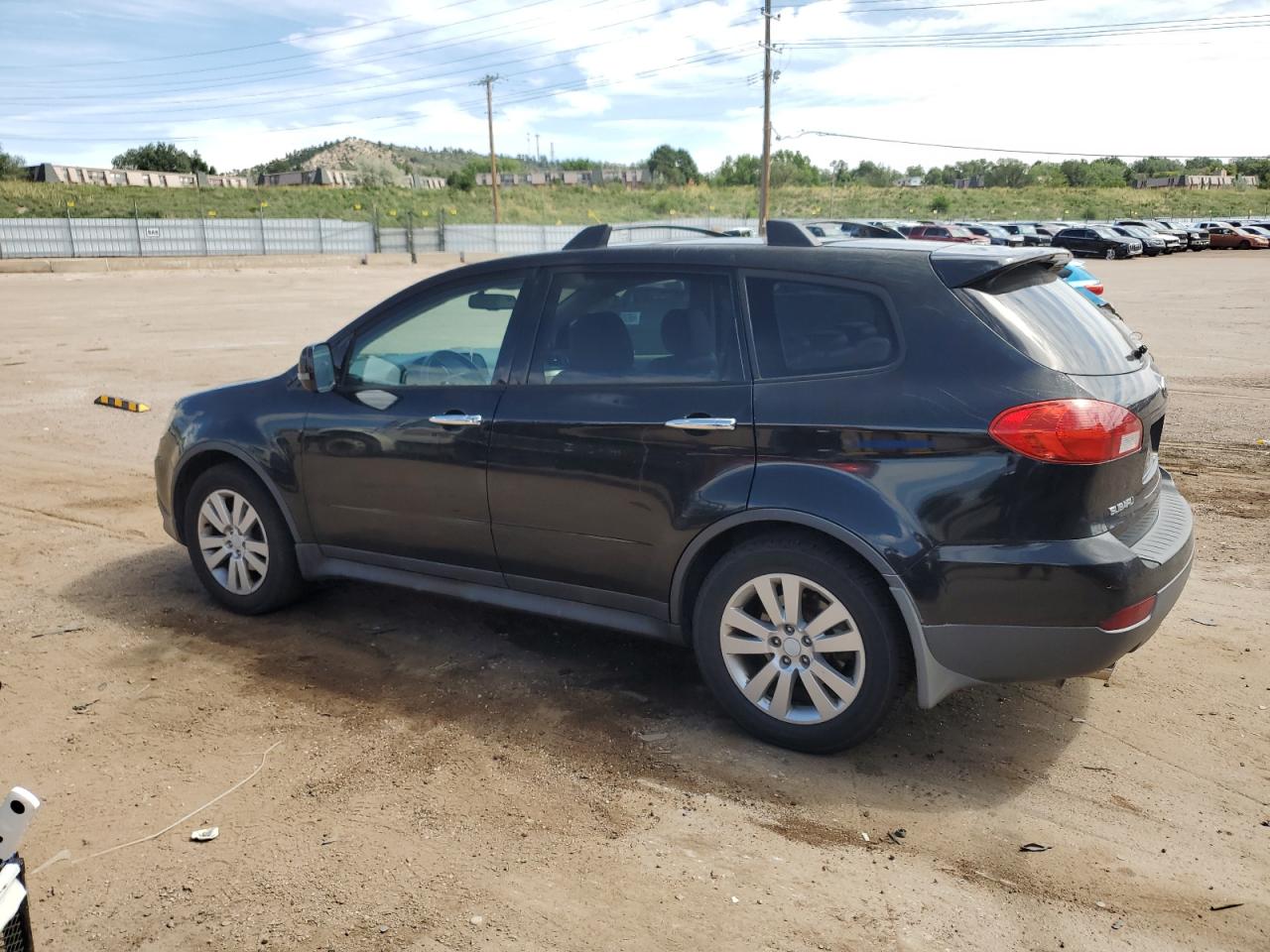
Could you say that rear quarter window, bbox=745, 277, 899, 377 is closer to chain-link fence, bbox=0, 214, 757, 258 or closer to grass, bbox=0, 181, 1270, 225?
chain-link fence, bbox=0, 214, 757, 258

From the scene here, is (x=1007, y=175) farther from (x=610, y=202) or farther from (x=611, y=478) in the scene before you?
(x=611, y=478)

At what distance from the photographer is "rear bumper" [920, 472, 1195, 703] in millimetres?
3469

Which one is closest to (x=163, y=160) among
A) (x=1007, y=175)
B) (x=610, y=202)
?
(x=610, y=202)

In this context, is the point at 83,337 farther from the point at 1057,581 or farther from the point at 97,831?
the point at 1057,581

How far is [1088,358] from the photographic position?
12.3 ft

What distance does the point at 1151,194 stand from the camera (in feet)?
316

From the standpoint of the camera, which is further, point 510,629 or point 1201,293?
point 1201,293

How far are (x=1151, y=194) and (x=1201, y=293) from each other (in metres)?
81.5

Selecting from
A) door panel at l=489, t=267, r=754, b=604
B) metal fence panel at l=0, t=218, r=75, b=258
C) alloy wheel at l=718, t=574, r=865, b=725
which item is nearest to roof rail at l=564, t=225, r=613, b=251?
door panel at l=489, t=267, r=754, b=604

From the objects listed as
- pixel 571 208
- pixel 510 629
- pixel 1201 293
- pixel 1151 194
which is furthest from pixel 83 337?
pixel 1151 194

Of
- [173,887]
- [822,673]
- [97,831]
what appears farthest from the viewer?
[822,673]

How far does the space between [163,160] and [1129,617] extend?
362ft

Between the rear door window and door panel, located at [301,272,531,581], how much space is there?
1.91 meters

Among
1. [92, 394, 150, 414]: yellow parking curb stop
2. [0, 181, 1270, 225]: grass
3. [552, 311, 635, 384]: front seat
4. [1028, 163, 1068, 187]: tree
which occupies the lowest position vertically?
[92, 394, 150, 414]: yellow parking curb stop
